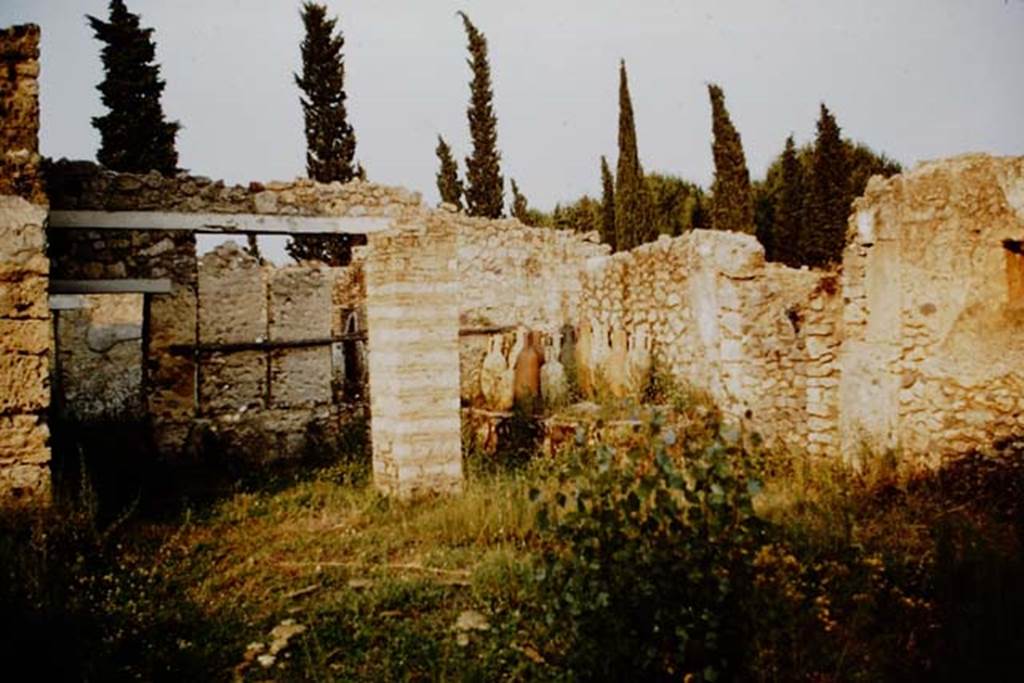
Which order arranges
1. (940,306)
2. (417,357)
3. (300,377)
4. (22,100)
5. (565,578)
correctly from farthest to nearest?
(300,377), (417,357), (22,100), (940,306), (565,578)

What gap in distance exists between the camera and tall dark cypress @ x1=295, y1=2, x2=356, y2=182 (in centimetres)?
2111

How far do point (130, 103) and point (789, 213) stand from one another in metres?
18.8

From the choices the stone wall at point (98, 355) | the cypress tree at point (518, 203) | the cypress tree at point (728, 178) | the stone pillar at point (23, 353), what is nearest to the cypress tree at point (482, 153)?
the cypress tree at point (518, 203)

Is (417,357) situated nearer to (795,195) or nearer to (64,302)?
(64,302)

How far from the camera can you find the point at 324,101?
21531mm

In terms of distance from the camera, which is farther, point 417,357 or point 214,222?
point 214,222

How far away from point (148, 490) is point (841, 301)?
740cm

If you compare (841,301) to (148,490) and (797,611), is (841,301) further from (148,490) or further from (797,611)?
(148,490)

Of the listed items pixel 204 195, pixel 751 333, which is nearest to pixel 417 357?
pixel 751 333

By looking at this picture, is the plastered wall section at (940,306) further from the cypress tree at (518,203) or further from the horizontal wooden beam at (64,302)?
the cypress tree at (518,203)

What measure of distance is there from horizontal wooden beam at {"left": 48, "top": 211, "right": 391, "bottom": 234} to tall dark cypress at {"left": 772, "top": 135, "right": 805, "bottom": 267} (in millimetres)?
13900

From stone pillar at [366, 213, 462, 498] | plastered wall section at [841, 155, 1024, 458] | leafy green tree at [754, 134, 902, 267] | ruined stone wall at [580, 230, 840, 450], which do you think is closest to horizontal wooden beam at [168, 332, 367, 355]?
stone pillar at [366, 213, 462, 498]

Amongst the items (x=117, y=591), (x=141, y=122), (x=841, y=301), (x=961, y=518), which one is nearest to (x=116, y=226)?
(x=117, y=591)

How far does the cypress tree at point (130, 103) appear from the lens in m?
17.7
